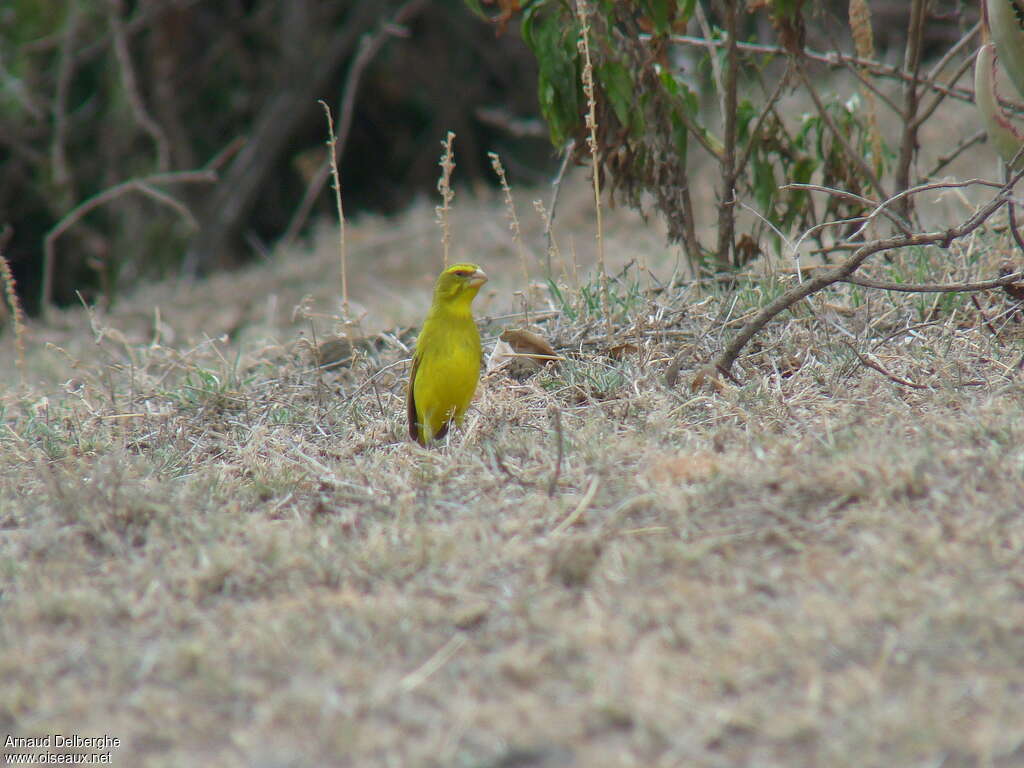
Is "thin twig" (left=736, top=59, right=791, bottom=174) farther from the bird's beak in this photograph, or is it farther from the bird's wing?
the bird's wing

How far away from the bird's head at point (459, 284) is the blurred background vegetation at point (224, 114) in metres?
6.03

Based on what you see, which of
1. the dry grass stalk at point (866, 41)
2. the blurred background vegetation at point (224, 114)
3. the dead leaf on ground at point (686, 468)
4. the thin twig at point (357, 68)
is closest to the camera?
the dead leaf on ground at point (686, 468)

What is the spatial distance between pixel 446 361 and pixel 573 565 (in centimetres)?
140

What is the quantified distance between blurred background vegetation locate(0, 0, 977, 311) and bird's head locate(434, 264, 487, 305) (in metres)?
6.03

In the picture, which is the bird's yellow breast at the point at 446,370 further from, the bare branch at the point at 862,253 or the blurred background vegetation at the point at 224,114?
the blurred background vegetation at the point at 224,114

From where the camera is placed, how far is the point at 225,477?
360cm

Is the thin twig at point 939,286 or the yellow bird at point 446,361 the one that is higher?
the thin twig at point 939,286

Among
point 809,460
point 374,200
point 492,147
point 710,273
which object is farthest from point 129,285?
point 809,460

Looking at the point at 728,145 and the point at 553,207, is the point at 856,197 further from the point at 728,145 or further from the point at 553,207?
the point at 553,207

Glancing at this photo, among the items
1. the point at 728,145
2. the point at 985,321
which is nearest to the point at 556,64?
the point at 728,145

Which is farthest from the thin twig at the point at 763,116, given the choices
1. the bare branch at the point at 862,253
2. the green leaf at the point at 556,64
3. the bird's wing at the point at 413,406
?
the bird's wing at the point at 413,406

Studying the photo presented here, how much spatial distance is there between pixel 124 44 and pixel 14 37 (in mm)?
1244

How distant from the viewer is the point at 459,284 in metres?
4.08

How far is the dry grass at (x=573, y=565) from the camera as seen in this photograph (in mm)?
2117
